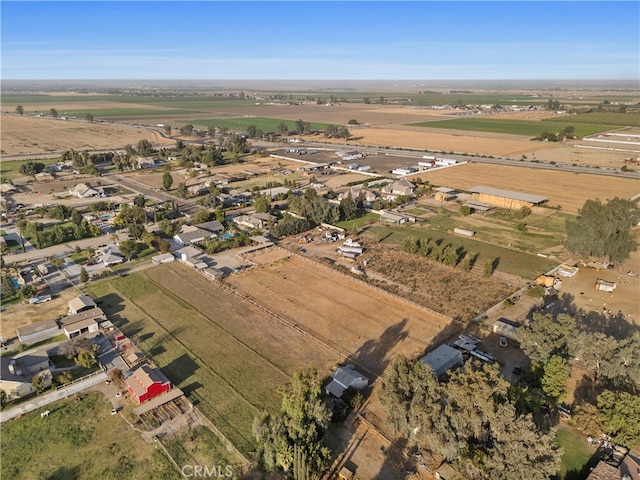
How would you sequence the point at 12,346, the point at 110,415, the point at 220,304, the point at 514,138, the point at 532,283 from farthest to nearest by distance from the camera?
the point at 514,138 → the point at 532,283 → the point at 220,304 → the point at 12,346 → the point at 110,415

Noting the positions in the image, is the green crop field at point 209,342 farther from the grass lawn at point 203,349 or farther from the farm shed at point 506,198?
the farm shed at point 506,198

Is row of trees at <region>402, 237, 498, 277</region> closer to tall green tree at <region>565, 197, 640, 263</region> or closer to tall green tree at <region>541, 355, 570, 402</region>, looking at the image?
tall green tree at <region>565, 197, 640, 263</region>

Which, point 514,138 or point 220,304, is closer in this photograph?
point 220,304

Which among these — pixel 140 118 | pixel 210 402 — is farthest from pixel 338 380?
pixel 140 118

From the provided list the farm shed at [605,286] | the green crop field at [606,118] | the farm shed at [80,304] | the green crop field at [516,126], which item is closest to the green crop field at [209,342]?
the farm shed at [80,304]

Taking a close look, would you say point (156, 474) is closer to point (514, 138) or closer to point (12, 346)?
point (12, 346)

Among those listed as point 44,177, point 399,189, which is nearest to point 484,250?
point 399,189
